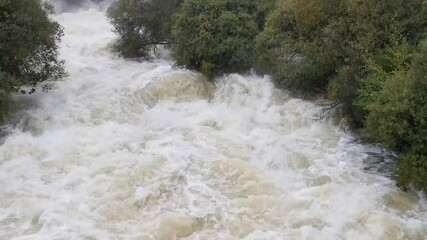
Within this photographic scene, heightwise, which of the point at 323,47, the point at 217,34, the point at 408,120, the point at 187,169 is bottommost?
the point at 187,169

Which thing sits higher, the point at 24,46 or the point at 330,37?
the point at 330,37

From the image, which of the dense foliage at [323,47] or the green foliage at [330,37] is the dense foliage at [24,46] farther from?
the green foliage at [330,37]

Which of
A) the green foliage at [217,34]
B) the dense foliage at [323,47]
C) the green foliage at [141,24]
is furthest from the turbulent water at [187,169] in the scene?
the green foliage at [141,24]

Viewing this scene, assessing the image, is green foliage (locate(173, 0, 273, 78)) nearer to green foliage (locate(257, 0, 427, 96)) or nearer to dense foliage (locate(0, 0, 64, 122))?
green foliage (locate(257, 0, 427, 96))

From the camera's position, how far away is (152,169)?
43.4 ft

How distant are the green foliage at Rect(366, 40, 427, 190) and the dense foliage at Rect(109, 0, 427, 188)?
24mm

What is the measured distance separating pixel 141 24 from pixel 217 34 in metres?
4.37

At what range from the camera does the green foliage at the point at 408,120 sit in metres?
11.9

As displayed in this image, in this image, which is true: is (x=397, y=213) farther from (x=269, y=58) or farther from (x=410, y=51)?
(x=269, y=58)

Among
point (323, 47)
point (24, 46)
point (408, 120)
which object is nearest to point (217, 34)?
point (323, 47)

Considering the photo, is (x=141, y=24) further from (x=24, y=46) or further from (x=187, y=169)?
(x=187, y=169)

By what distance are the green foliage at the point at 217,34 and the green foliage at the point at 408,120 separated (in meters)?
7.36

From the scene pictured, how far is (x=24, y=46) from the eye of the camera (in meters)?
16.3

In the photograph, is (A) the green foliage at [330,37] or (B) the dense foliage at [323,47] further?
(A) the green foliage at [330,37]
